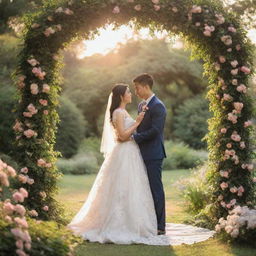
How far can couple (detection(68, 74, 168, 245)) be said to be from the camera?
7.06 m

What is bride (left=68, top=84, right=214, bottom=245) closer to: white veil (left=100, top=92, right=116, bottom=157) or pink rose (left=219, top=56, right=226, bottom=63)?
white veil (left=100, top=92, right=116, bottom=157)

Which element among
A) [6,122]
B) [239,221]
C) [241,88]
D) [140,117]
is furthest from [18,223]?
[6,122]

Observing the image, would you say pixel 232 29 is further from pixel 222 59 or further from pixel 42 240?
pixel 42 240

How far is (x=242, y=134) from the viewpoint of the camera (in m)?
7.61

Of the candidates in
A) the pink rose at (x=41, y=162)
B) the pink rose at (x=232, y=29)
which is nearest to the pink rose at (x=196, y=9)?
the pink rose at (x=232, y=29)

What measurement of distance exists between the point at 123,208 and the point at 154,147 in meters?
0.93

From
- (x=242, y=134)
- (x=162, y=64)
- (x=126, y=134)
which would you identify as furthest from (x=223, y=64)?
(x=162, y=64)

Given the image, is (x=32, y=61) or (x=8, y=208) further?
(x=32, y=61)

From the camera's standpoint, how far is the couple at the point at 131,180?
7.06 meters

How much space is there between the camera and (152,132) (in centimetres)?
722

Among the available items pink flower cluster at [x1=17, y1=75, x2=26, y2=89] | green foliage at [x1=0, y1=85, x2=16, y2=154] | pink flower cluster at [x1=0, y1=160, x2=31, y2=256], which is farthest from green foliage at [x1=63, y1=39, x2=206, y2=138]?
pink flower cluster at [x1=0, y1=160, x2=31, y2=256]

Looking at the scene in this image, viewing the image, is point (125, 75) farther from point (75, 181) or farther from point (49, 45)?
point (49, 45)

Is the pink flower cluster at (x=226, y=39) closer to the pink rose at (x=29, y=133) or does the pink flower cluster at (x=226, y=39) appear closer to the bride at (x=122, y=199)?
the bride at (x=122, y=199)

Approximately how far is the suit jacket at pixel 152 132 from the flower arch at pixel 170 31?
0.92m
